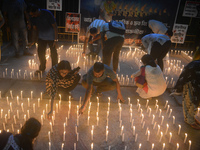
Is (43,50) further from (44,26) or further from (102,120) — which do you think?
(102,120)

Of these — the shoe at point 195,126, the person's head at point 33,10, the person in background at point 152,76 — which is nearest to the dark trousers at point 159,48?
the person in background at point 152,76

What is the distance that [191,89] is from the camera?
3793 millimetres

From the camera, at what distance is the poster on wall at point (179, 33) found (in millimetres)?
9695

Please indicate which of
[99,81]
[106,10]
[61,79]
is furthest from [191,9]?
[61,79]

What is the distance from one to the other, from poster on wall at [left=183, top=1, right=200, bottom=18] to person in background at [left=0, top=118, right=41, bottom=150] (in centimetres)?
934

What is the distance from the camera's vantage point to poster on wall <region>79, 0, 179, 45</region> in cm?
894

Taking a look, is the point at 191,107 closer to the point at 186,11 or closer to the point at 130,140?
the point at 130,140

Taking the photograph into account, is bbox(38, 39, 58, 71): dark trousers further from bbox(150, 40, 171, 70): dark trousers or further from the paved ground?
bbox(150, 40, 171, 70): dark trousers

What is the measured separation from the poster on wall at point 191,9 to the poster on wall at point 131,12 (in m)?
0.61

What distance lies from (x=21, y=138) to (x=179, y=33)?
930cm

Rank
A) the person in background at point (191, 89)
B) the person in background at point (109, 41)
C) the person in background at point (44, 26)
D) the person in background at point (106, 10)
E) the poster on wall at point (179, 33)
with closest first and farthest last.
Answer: the person in background at point (191, 89) → the person in background at point (44, 26) → the person in background at point (109, 41) → the person in background at point (106, 10) → the poster on wall at point (179, 33)

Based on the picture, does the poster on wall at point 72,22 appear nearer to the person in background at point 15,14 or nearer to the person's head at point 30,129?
the person in background at point 15,14

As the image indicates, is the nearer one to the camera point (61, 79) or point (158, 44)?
point (61, 79)

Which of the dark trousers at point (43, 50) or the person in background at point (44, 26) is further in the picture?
the dark trousers at point (43, 50)
